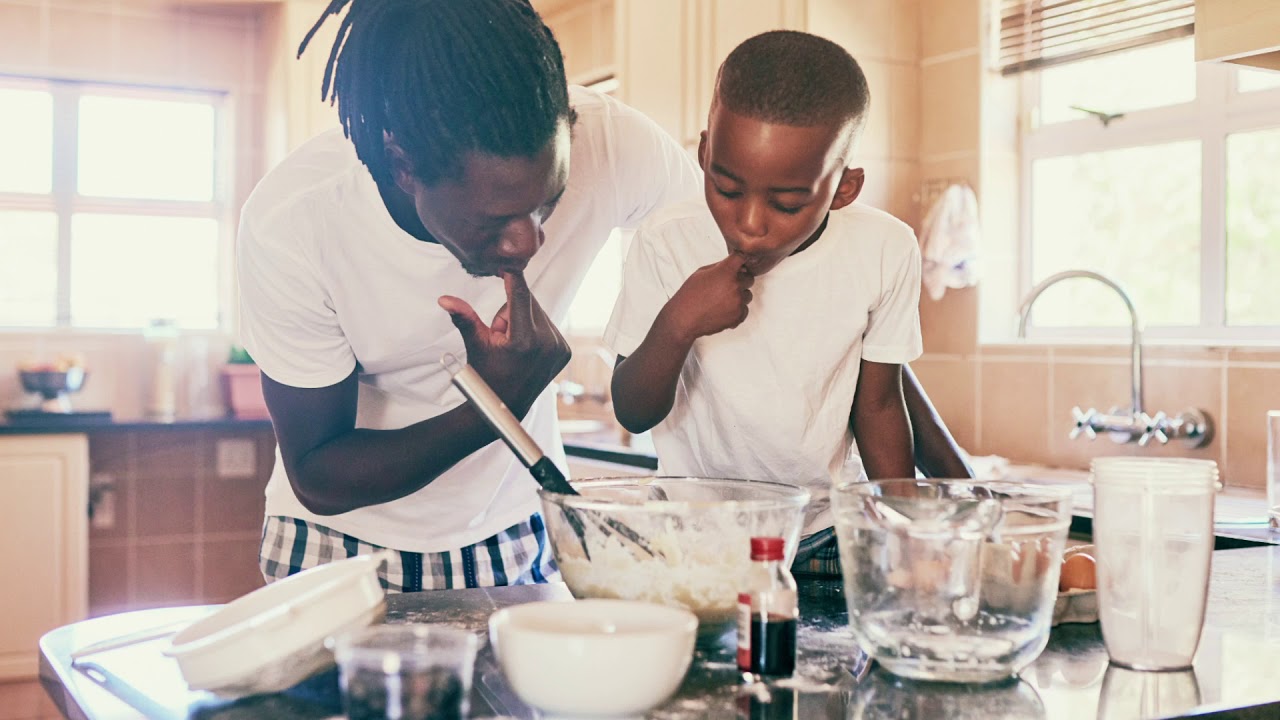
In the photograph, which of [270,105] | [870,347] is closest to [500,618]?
[870,347]

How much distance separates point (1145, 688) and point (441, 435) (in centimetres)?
74

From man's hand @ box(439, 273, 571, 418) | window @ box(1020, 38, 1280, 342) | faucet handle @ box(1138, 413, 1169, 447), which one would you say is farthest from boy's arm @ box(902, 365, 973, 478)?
window @ box(1020, 38, 1280, 342)

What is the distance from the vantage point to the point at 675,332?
3.86 feet

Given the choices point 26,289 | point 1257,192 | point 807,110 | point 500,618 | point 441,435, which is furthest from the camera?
point 26,289

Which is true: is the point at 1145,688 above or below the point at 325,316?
below

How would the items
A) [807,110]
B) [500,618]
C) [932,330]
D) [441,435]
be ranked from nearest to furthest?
[500,618] → [807,110] → [441,435] → [932,330]

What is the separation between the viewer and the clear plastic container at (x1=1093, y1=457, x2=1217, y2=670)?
2.74 feet

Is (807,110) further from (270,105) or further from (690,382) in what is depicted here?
(270,105)

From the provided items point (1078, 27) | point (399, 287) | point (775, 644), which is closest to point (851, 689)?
point (775, 644)

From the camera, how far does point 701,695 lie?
756 mm

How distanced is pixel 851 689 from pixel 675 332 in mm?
481

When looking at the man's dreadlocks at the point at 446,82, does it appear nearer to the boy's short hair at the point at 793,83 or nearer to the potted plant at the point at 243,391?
the boy's short hair at the point at 793,83

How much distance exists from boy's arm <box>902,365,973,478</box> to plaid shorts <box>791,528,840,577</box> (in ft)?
0.82

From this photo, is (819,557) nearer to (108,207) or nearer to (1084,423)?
(1084,423)
